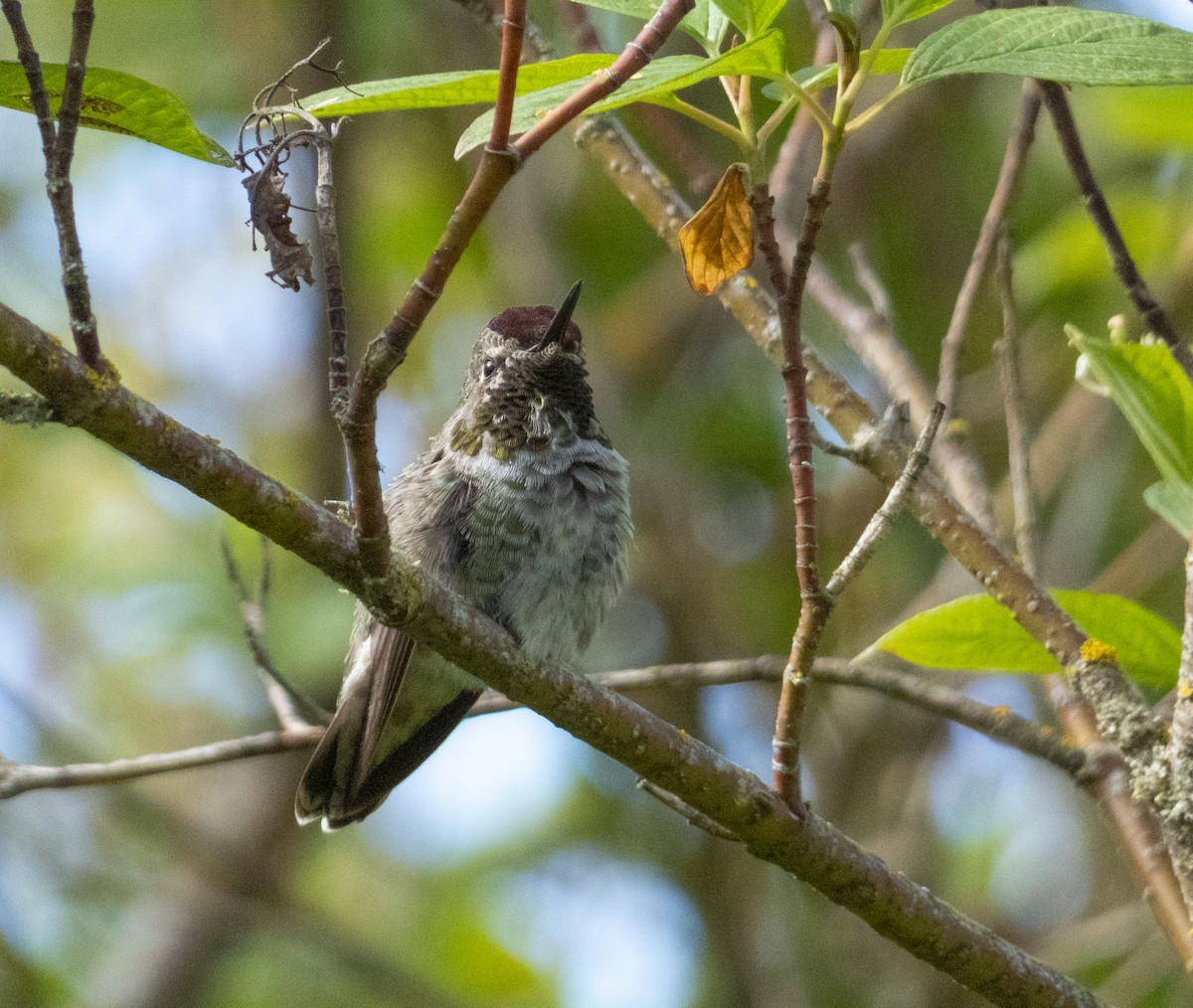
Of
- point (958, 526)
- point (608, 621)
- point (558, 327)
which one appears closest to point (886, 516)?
point (958, 526)

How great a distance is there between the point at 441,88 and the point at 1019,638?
144 cm

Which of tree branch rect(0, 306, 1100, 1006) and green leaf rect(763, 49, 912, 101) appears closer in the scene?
green leaf rect(763, 49, 912, 101)

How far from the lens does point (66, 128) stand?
5.14ft

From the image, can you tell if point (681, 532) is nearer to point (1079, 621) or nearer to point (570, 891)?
point (570, 891)

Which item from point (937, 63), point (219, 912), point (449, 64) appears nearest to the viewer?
point (937, 63)

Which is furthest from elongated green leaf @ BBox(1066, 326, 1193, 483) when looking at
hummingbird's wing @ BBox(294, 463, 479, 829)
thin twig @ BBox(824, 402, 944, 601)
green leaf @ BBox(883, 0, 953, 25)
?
hummingbird's wing @ BBox(294, 463, 479, 829)

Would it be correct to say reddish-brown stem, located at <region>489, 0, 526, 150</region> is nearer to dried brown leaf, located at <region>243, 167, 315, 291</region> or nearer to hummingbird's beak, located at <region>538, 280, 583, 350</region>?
dried brown leaf, located at <region>243, 167, 315, 291</region>

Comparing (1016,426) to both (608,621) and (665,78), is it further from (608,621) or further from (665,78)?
(608,621)

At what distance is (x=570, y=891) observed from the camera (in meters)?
6.36

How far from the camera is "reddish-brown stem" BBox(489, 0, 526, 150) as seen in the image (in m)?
1.37

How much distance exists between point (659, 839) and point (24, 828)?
A: 8.62ft

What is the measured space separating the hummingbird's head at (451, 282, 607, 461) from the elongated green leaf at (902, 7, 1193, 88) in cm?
202

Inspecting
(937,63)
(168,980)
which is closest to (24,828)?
(168,980)

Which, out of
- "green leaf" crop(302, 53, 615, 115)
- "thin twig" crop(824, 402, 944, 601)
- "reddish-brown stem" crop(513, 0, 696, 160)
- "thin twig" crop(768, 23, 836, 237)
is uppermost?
"reddish-brown stem" crop(513, 0, 696, 160)
